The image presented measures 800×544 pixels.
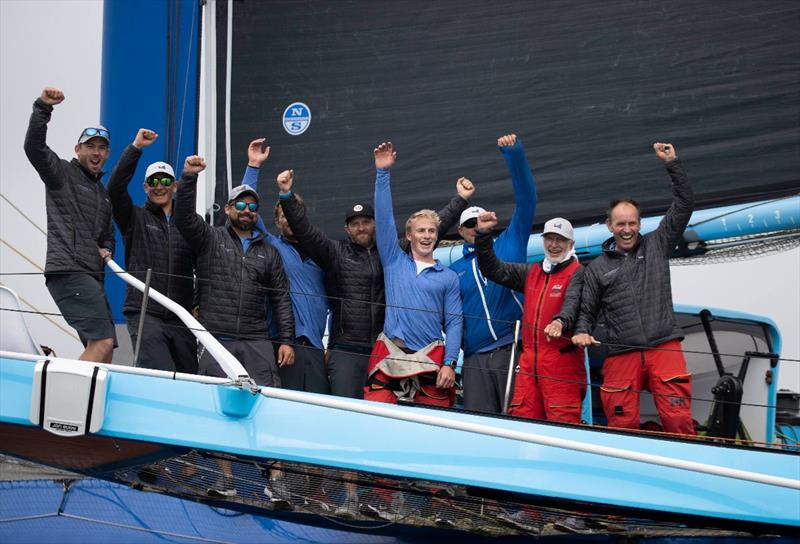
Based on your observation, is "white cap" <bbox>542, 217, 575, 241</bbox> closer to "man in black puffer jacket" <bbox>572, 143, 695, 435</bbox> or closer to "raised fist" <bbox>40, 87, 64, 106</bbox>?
"man in black puffer jacket" <bbox>572, 143, 695, 435</bbox>

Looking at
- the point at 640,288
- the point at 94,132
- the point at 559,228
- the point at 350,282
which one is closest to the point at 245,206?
the point at 350,282

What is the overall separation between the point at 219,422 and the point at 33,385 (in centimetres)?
52

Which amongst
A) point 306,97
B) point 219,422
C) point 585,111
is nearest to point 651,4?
point 585,111

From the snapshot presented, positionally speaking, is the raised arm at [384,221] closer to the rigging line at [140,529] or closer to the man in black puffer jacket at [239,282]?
the man in black puffer jacket at [239,282]

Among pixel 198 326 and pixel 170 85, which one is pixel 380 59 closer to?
pixel 170 85

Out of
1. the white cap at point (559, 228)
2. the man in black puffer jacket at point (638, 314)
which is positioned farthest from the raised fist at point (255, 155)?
the man in black puffer jacket at point (638, 314)

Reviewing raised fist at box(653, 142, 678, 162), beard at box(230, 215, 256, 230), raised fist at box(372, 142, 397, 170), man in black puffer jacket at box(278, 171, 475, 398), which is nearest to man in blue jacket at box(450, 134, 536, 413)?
man in black puffer jacket at box(278, 171, 475, 398)

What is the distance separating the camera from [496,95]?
4.93 metres

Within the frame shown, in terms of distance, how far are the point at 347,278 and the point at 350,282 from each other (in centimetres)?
2

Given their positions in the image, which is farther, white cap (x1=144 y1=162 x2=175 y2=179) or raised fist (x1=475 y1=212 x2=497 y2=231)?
white cap (x1=144 y1=162 x2=175 y2=179)

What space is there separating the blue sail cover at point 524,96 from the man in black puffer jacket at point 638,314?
2.33 feet

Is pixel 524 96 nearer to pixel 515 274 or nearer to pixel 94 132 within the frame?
pixel 515 274

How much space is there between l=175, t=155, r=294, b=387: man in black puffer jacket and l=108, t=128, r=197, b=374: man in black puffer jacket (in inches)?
4.1

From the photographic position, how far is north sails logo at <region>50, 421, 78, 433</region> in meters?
3.28
